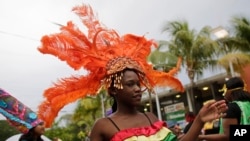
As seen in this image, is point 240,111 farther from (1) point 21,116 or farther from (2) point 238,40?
(2) point 238,40

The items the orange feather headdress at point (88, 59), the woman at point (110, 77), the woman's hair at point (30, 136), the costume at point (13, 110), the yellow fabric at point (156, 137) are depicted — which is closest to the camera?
the yellow fabric at point (156, 137)

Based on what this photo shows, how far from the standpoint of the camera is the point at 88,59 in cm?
266

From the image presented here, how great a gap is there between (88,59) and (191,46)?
1559cm

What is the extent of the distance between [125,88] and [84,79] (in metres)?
0.40

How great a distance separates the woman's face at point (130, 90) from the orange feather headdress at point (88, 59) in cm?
12

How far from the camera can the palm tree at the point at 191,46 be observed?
17405 mm

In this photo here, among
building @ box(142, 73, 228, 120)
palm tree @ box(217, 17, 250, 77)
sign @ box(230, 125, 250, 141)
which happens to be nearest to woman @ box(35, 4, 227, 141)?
sign @ box(230, 125, 250, 141)

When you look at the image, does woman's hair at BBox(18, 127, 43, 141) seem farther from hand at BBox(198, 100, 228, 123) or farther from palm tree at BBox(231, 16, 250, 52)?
palm tree at BBox(231, 16, 250, 52)

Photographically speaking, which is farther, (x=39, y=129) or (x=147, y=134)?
(x=39, y=129)

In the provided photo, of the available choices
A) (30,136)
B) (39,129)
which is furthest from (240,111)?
(30,136)

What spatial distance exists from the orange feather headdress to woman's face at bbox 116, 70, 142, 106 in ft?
0.39

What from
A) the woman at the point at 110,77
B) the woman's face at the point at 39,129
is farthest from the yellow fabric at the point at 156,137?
the woman's face at the point at 39,129

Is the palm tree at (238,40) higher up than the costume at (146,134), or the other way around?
the palm tree at (238,40)

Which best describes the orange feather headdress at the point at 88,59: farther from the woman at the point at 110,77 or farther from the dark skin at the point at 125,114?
the dark skin at the point at 125,114
